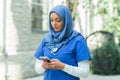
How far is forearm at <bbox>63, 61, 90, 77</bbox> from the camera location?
2883 mm

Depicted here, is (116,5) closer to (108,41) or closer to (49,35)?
(108,41)

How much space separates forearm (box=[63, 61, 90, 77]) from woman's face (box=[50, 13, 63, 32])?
31cm

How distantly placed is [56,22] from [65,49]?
0.75 ft

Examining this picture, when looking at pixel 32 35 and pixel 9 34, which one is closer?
pixel 9 34

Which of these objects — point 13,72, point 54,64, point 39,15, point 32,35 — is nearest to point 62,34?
point 54,64

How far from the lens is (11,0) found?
9.98 metres

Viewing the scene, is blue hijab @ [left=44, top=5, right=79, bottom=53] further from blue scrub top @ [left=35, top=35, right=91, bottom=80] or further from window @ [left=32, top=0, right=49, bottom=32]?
window @ [left=32, top=0, right=49, bottom=32]

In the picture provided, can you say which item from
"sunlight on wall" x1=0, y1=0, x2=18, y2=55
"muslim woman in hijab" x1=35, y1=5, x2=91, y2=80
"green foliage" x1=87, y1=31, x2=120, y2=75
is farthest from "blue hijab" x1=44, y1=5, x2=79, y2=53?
"green foliage" x1=87, y1=31, x2=120, y2=75

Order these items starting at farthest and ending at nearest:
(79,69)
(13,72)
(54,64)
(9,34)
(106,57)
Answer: (106,57)
(9,34)
(13,72)
(79,69)
(54,64)

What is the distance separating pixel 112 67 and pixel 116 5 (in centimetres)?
312

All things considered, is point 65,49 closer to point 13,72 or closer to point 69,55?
point 69,55

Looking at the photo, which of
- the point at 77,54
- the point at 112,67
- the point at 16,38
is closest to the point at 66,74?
the point at 77,54

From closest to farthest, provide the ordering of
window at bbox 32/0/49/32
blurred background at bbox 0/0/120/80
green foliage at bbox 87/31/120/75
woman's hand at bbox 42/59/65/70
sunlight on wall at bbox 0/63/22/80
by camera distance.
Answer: woman's hand at bbox 42/59/65/70 < sunlight on wall at bbox 0/63/22/80 < blurred background at bbox 0/0/120/80 < window at bbox 32/0/49/32 < green foliage at bbox 87/31/120/75

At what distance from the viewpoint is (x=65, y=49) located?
2.98m
